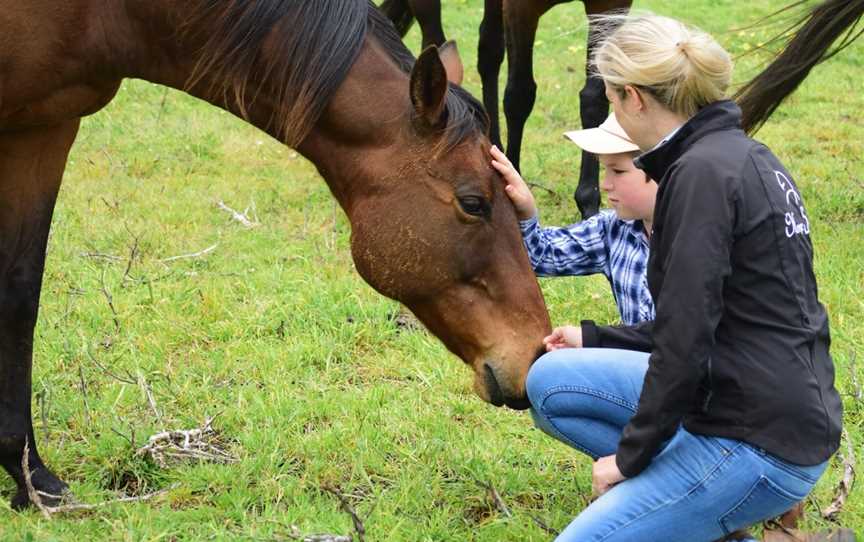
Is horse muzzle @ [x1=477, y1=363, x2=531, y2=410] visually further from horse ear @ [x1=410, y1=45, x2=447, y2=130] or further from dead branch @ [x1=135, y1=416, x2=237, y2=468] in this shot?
dead branch @ [x1=135, y1=416, x2=237, y2=468]

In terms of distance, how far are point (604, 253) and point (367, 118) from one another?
2.72ft

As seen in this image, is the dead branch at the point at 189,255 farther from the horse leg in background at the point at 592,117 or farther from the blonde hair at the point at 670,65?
the blonde hair at the point at 670,65

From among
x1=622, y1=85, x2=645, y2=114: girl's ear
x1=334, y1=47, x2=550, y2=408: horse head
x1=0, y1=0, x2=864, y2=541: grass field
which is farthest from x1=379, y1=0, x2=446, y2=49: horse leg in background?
x1=622, y1=85, x2=645, y2=114: girl's ear

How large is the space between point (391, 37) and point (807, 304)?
1363 millimetres

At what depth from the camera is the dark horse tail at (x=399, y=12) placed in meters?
7.54

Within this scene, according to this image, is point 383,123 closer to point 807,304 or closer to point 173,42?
point 173,42

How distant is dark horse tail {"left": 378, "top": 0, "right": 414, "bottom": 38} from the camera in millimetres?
7539

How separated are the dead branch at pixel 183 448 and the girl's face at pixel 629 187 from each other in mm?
1498

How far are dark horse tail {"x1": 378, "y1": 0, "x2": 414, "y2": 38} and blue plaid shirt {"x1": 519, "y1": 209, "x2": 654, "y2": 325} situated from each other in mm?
4606

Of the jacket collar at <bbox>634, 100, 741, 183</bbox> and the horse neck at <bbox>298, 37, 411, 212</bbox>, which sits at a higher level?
the jacket collar at <bbox>634, 100, 741, 183</bbox>

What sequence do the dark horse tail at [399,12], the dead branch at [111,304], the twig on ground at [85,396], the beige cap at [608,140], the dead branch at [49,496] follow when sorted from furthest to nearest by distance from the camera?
1. the dark horse tail at [399,12]
2. the dead branch at [111,304]
3. the twig on ground at [85,396]
4. the dead branch at [49,496]
5. the beige cap at [608,140]

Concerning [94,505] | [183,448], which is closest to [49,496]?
[94,505]

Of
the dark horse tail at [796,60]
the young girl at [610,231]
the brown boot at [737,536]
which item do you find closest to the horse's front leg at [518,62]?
the dark horse tail at [796,60]

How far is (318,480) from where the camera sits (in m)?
3.38
